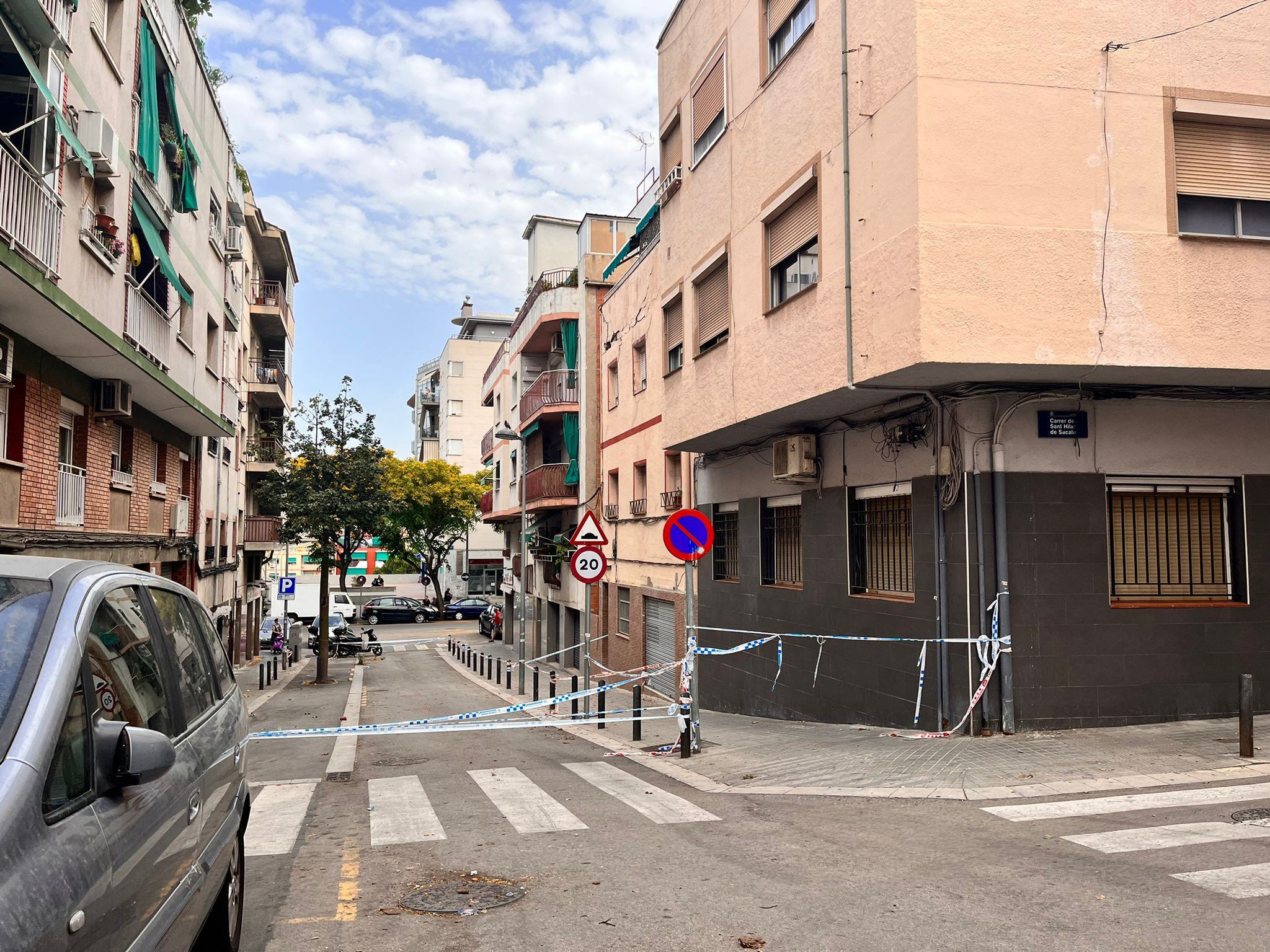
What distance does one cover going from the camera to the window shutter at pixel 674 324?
1664 cm

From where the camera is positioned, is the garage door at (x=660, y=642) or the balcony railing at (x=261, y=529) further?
the balcony railing at (x=261, y=529)

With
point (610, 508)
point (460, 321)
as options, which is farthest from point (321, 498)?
point (460, 321)

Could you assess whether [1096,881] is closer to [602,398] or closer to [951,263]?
[951,263]

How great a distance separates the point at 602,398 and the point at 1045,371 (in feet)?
58.0

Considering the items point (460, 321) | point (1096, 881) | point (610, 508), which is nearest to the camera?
point (1096, 881)

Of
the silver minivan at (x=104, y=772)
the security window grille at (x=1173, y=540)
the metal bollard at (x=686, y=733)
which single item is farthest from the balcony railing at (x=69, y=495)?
the security window grille at (x=1173, y=540)

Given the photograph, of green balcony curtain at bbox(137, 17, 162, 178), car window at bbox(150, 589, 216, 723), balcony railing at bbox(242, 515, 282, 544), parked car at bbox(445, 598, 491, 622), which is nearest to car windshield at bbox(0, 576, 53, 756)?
car window at bbox(150, 589, 216, 723)

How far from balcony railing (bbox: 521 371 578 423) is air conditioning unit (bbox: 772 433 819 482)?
649 inches

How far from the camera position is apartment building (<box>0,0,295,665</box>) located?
10898mm

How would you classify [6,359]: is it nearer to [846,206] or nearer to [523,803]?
[523,803]

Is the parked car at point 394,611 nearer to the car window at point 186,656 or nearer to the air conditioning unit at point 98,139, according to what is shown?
the air conditioning unit at point 98,139

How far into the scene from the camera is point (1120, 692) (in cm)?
970

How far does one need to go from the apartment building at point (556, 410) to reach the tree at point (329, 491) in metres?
4.57

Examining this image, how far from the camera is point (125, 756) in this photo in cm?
256
